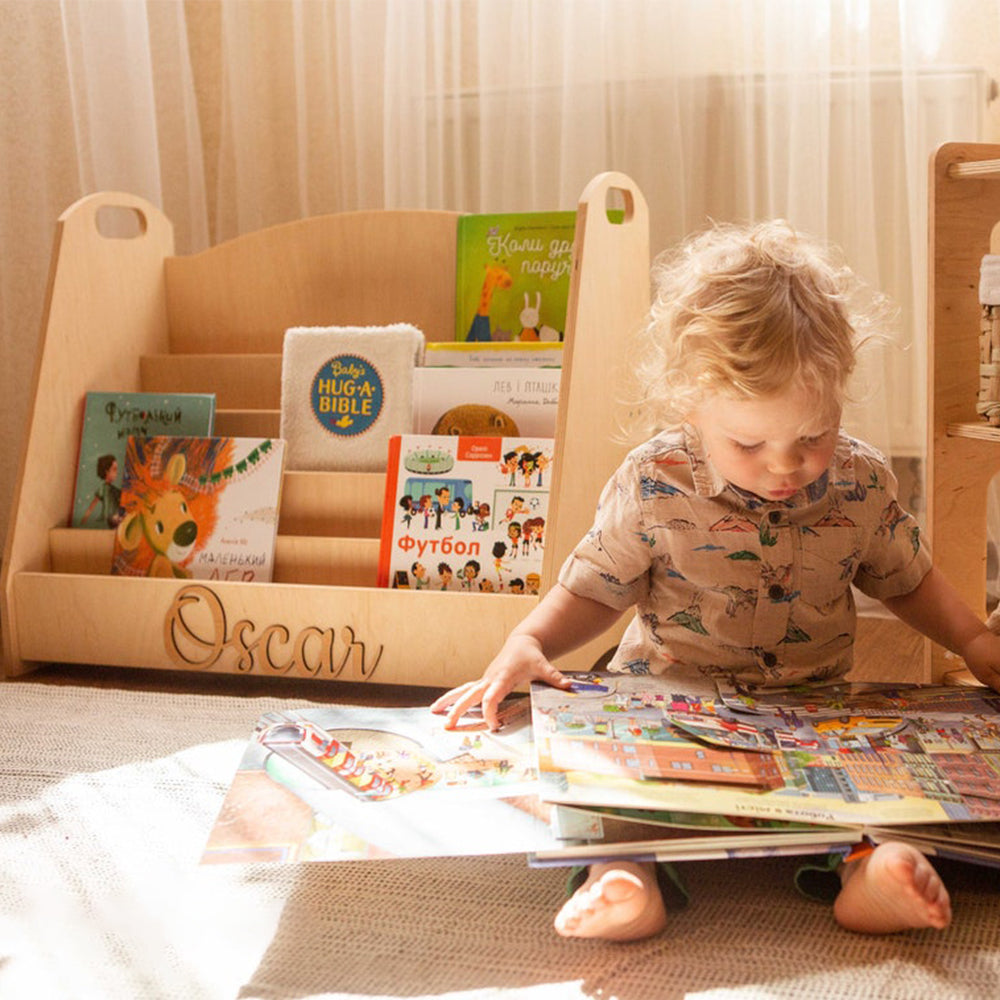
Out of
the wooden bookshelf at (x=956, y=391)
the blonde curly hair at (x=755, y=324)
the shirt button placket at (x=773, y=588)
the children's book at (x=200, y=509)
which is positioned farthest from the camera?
the children's book at (x=200, y=509)

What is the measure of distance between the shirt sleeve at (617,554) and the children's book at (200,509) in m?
0.51

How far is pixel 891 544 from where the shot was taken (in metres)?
1.02

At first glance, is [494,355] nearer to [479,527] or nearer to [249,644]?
[479,527]

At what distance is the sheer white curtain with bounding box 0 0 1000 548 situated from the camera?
1.71 m

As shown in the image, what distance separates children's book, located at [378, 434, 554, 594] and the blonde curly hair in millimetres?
372

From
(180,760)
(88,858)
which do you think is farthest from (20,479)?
(88,858)

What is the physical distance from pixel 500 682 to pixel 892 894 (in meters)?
0.35

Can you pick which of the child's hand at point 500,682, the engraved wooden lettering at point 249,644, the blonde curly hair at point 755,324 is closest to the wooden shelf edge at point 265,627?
the engraved wooden lettering at point 249,644

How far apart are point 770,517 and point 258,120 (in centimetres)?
134

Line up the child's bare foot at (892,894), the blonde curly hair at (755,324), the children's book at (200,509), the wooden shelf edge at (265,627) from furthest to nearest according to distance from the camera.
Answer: the children's book at (200,509)
the wooden shelf edge at (265,627)
the blonde curly hair at (755,324)
the child's bare foot at (892,894)

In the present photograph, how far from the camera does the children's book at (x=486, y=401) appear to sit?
55.1 inches

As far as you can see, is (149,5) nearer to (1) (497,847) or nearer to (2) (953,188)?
(2) (953,188)

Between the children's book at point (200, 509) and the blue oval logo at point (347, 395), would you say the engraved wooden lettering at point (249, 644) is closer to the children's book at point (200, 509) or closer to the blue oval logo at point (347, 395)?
the children's book at point (200, 509)

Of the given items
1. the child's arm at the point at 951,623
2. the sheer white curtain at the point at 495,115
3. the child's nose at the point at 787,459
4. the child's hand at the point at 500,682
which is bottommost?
the child's hand at the point at 500,682
